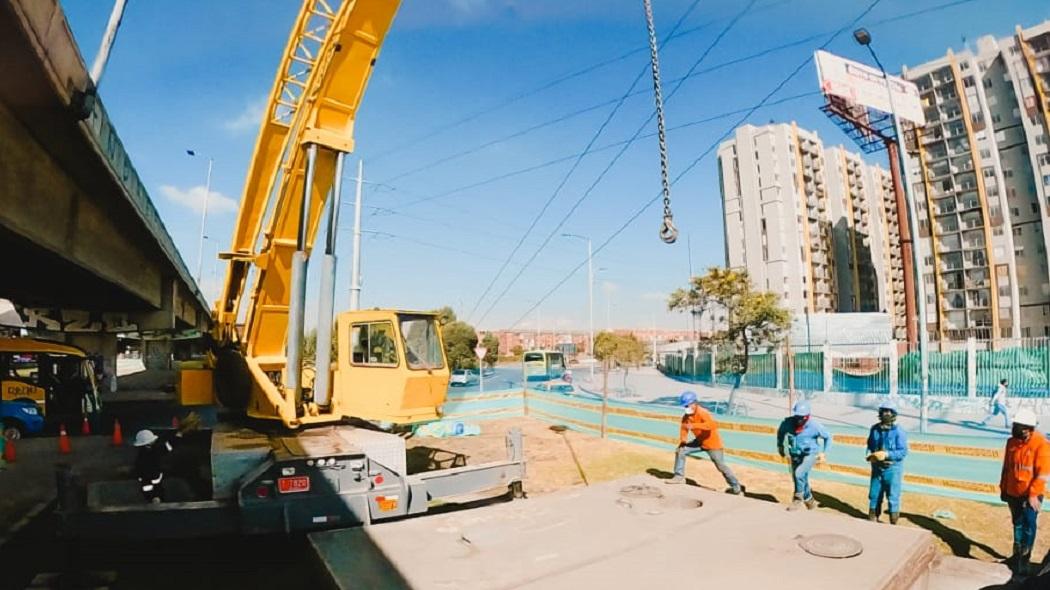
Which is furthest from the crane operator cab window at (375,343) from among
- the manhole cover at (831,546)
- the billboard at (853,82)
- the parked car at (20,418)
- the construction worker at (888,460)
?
the billboard at (853,82)

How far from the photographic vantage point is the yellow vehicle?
1506 cm

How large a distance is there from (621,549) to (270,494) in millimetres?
4391

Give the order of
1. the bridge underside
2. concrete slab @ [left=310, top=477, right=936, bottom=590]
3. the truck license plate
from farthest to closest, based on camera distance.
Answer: the truck license plate
the bridge underside
concrete slab @ [left=310, top=477, right=936, bottom=590]

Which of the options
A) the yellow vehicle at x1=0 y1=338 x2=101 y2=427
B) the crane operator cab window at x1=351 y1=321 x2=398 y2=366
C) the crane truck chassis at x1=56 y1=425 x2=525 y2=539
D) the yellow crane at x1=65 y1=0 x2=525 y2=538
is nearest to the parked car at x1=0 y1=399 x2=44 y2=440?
the yellow vehicle at x1=0 y1=338 x2=101 y2=427

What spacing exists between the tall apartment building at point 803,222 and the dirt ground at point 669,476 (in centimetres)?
5714

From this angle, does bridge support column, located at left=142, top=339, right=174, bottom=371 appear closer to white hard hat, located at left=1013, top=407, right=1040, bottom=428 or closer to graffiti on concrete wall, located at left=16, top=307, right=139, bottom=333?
graffiti on concrete wall, located at left=16, top=307, right=139, bottom=333

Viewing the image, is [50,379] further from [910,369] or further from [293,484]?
[910,369]

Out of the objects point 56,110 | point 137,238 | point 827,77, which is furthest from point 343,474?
point 827,77

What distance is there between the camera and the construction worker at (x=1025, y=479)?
551cm

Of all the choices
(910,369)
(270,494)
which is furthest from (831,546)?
(910,369)

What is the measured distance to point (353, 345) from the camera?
315 inches

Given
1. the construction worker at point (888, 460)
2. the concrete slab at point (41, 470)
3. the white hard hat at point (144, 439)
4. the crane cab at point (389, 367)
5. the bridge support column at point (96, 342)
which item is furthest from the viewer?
the bridge support column at point (96, 342)

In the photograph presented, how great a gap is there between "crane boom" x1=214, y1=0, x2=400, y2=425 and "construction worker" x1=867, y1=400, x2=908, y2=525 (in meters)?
7.22

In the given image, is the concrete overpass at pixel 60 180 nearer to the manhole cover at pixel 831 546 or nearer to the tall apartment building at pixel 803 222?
the manhole cover at pixel 831 546
